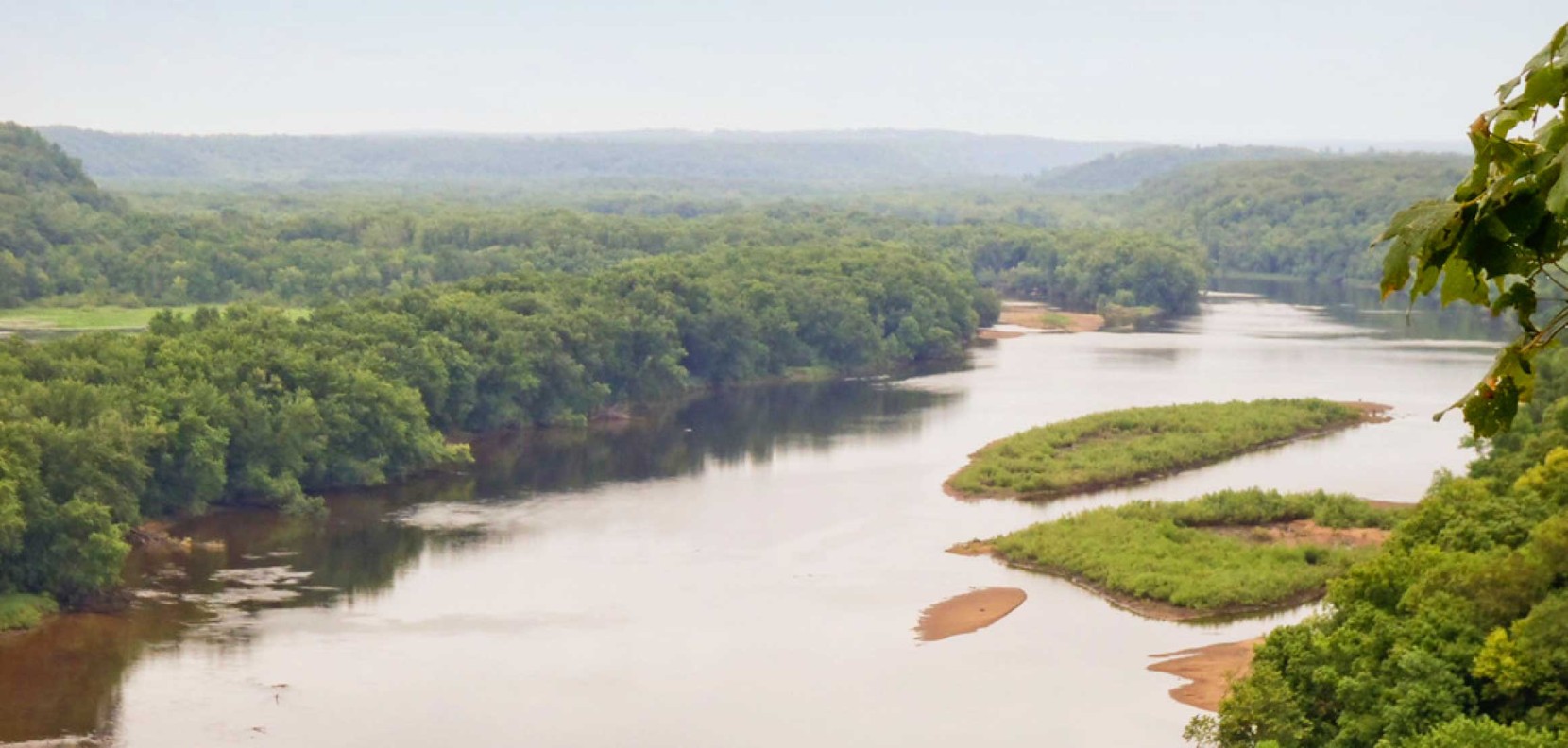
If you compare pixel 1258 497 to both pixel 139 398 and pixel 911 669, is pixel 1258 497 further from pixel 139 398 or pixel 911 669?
pixel 139 398

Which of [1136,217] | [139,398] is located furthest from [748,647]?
[1136,217]

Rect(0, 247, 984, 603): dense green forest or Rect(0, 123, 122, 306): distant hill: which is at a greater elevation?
Rect(0, 123, 122, 306): distant hill

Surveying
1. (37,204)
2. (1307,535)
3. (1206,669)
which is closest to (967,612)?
(1206,669)

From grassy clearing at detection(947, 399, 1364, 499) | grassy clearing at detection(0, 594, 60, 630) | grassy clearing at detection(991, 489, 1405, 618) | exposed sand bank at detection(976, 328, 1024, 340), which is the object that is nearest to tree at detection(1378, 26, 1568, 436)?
grassy clearing at detection(991, 489, 1405, 618)

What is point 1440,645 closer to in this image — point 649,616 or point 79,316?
point 649,616

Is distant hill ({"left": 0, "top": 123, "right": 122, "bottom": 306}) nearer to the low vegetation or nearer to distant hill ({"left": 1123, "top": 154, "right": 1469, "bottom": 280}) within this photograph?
the low vegetation

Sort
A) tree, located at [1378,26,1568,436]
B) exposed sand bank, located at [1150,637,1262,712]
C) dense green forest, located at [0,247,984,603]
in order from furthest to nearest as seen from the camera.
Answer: dense green forest, located at [0,247,984,603], exposed sand bank, located at [1150,637,1262,712], tree, located at [1378,26,1568,436]
